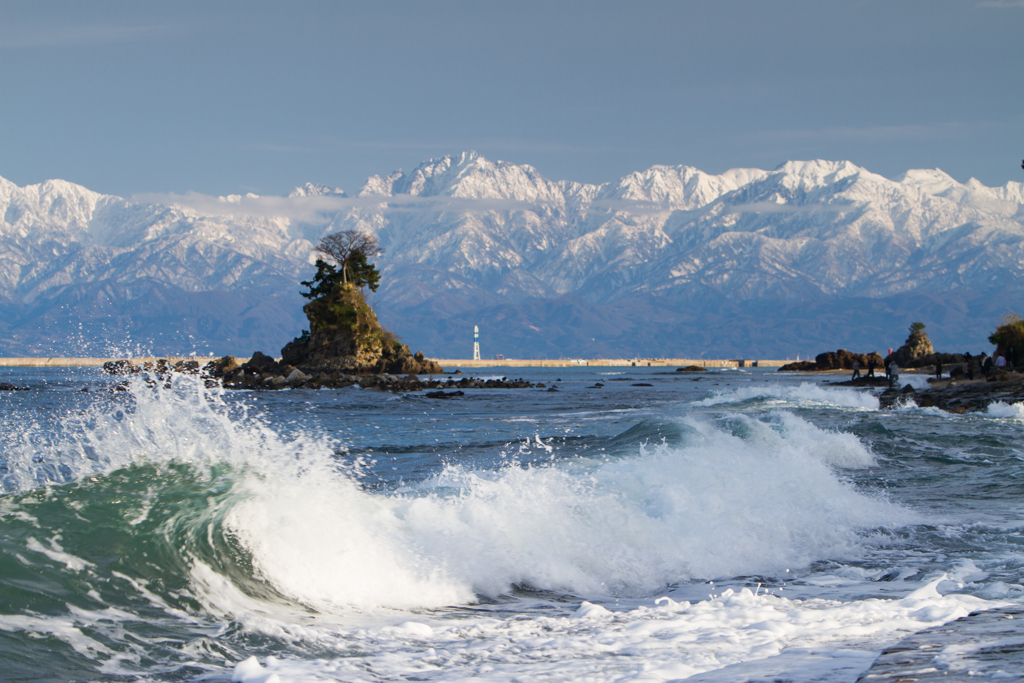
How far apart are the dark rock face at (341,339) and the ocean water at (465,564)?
71.4 metres

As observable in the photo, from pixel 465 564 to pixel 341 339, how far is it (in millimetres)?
81328

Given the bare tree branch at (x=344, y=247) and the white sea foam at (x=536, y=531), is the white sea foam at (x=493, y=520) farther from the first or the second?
the bare tree branch at (x=344, y=247)

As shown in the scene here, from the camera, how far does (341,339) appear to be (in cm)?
8875

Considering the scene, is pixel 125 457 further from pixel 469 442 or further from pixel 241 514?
pixel 469 442

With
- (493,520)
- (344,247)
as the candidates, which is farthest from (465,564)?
(344,247)

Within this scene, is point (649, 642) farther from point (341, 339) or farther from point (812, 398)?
point (341, 339)

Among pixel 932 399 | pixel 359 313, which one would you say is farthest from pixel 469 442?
pixel 359 313

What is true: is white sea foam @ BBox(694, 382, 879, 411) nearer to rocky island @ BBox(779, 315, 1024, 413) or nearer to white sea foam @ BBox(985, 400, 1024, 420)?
rocky island @ BBox(779, 315, 1024, 413)

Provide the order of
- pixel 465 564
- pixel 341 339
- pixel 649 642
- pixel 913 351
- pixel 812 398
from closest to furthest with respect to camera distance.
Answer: pixel 649 642 → pixel 465 564 → pixel 812 398 → pixel 341 339 → pixel 913 351

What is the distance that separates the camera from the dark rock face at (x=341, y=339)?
8762 cm

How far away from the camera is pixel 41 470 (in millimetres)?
14664

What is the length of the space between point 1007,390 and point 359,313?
6427 cm

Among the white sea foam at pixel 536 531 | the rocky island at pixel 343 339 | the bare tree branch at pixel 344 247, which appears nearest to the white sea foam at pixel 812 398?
the white sea foam at pixel 536 531

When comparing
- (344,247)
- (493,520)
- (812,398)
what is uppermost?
(344,247)
